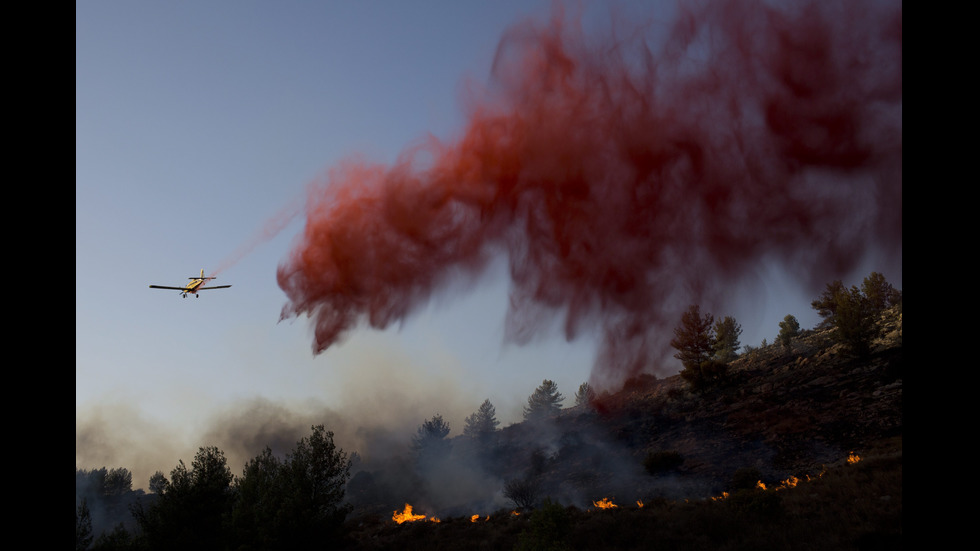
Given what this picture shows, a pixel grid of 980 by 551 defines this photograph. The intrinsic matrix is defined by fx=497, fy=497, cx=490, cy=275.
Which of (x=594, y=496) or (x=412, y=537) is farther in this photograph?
(x=594, y=496)

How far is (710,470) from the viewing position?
4916 centimetres

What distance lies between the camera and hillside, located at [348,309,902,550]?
1186 inches

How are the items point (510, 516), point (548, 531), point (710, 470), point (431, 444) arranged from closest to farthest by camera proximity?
point (548, 531) → point (510, 516) → point (710, 470) → point (431, 444)

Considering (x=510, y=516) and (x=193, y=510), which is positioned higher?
(x=193, y=510)

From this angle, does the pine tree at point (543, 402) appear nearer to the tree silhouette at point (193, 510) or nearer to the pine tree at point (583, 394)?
the pine tree at point (583, 394)

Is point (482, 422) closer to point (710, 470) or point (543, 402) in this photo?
point (543, 402)

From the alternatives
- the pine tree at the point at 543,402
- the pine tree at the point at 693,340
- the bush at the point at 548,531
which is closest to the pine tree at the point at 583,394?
the pine tree at the point at 543,402

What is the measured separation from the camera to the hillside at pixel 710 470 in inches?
1186

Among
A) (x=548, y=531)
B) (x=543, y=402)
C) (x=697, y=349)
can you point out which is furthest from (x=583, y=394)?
(x=548, y=531)

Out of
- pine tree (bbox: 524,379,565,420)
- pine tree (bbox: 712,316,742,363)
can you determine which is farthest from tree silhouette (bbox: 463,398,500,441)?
pine tree (bbox: 712,316,742,363)

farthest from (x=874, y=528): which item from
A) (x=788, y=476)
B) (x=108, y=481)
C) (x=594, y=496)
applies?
(x=108, y=481)

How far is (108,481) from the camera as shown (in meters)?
121
